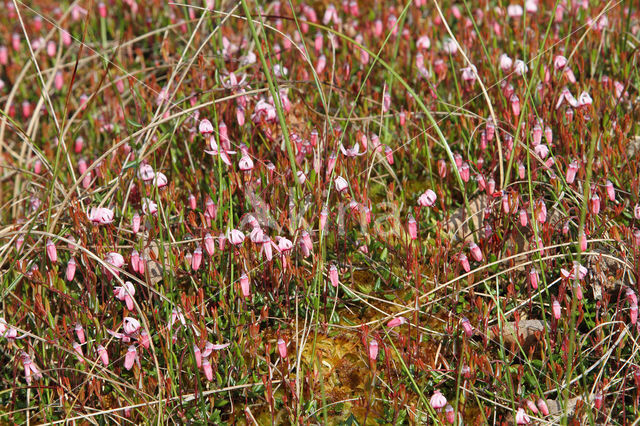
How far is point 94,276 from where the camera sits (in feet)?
11.3

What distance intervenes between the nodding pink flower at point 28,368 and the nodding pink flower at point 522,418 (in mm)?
2150

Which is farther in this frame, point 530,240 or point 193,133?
point 193,133

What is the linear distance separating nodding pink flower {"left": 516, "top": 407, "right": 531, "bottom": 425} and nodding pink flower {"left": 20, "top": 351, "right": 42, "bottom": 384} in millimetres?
2150

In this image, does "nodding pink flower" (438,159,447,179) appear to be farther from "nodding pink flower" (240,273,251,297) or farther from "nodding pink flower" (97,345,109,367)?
"nodding pink flower" (97,345,109,367)

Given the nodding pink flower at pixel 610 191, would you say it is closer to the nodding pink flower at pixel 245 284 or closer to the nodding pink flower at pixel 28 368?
the nodding pink flower at pixel 245 284

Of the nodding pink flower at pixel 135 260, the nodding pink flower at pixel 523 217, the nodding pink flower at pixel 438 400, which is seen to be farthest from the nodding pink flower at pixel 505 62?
the nodding pink flower at pixel 135 260

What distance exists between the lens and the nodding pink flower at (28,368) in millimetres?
3162

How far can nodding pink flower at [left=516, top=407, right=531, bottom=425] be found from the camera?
9.18ft

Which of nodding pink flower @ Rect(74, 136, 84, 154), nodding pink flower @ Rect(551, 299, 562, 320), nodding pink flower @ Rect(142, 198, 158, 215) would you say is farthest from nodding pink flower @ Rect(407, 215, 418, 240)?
nodding pink flower @ Rect(74, 136, 84, 154)

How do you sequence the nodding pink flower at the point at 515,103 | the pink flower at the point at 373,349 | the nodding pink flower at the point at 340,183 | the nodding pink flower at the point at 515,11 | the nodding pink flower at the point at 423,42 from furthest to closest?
the nodding pink flower at the point at 515,11 < the nodding pink flower at the point at 423,42 < the nodding pink flower at the point at 515,103 < the nodding pink flower at the point at 340,183 < the pink flower at the point at 373,349

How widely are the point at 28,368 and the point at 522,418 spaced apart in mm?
2251

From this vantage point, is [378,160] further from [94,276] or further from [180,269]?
[94,276]

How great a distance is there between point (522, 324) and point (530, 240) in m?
0.44

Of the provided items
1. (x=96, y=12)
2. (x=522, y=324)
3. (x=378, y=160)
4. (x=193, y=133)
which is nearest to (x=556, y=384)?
(x=522, y=324)
